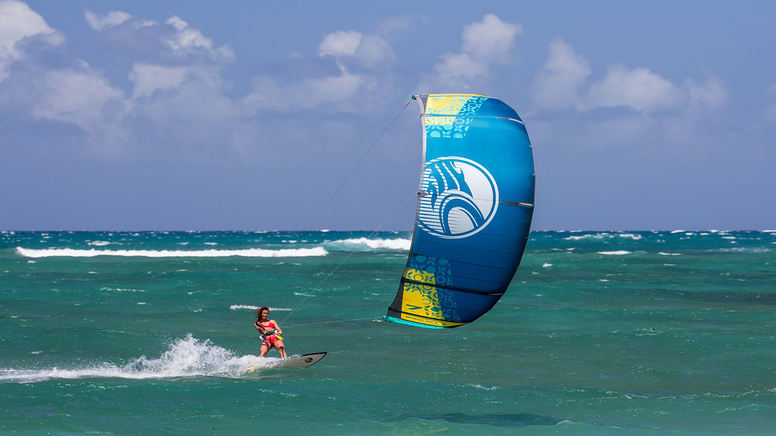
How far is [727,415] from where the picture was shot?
16.9 meters

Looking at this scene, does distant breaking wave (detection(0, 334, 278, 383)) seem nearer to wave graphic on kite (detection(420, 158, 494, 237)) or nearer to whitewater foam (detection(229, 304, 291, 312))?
wave graphic on kite (detection(420, 158, 494, 237))

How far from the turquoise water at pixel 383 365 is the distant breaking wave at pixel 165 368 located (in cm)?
6

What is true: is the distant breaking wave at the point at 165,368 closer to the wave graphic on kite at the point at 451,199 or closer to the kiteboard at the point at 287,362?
the kiteboard at the point at 287,362

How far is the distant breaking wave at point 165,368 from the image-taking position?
2039cm

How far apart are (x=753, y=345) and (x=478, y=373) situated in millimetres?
8684

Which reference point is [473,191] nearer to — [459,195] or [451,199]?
[459,195]

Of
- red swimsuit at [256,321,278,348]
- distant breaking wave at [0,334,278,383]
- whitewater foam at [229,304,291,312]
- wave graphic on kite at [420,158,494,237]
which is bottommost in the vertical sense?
distant breaking wave at [0,334,278,383]

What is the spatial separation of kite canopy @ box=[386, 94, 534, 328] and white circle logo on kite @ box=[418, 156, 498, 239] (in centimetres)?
2

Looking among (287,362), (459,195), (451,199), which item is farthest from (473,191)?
(287,362)

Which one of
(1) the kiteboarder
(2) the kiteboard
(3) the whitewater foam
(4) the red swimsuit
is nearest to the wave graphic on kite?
(1) the kiteboarder

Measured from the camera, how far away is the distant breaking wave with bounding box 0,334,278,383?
2039 cm

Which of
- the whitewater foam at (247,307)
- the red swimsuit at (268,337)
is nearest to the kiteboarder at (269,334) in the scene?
the red swimsuit at (268,337)

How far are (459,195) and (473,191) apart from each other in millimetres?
236

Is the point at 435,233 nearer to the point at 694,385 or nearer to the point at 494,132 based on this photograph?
the point at 494,132
